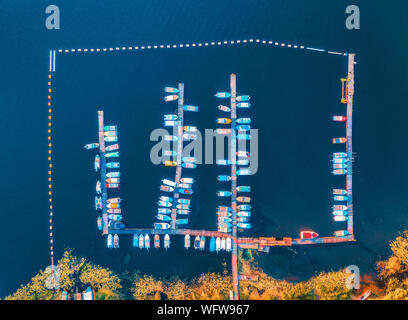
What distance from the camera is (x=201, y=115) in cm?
1576

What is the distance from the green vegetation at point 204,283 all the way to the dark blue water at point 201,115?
20.9 inches

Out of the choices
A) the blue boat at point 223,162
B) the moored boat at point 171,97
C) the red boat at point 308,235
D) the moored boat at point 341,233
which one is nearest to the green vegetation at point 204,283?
the moored boat at point 341,233

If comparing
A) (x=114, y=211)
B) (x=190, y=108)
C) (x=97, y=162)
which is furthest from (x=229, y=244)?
(x=97, y=162)

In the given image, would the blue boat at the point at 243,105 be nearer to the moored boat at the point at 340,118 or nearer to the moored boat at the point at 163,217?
the moored boat at the point at 340,118

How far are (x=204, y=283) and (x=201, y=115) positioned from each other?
29.2 feet

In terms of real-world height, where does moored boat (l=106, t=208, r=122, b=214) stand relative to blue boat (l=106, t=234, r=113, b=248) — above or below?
above

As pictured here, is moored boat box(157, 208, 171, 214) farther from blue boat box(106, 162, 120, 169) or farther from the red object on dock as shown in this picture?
the red object on dock

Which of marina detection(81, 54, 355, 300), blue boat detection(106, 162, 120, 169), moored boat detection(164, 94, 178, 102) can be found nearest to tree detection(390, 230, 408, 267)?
marina detection(81, 54, 355, 300)

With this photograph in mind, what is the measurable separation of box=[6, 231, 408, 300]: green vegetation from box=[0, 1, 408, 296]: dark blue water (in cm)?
53

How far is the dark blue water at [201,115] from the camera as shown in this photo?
51.4 feet

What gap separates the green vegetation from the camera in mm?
15477

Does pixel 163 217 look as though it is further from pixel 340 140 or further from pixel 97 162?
pixel 340 140

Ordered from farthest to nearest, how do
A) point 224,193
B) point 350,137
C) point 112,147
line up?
point 112,147 < point 224,193 < point 350,137
